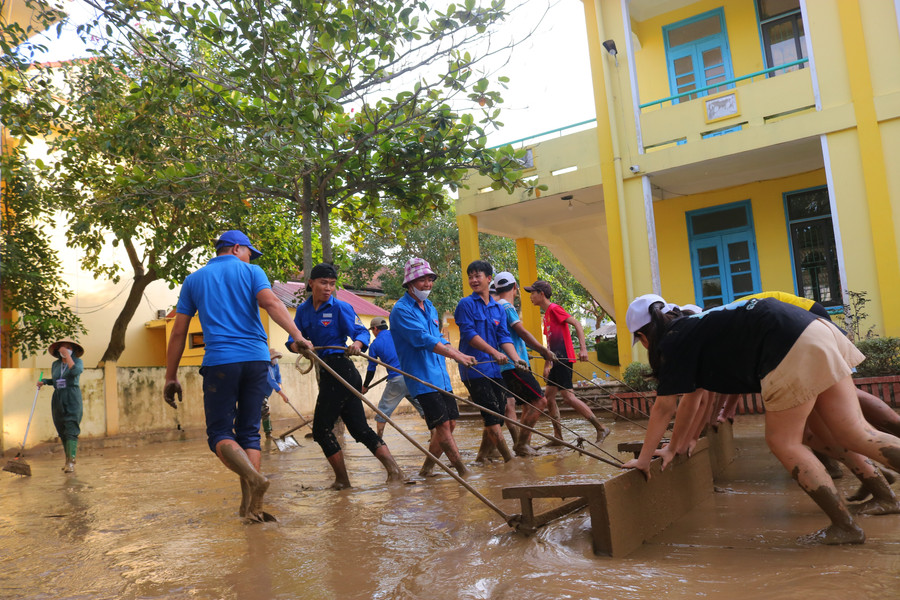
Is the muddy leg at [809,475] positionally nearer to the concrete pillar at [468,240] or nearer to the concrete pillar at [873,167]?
the concrete pillar at [873,167]

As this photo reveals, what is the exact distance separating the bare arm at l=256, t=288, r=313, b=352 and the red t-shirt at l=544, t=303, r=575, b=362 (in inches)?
148

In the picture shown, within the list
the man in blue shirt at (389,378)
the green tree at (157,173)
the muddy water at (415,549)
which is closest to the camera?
the muddy water at (415,549)

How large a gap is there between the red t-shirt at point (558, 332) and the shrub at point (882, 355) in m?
4.65

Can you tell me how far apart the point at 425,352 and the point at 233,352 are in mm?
1804

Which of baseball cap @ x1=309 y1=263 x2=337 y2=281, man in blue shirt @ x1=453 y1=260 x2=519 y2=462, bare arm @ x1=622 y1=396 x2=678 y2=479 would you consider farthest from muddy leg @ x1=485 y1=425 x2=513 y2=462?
bare arm @ x1=622 y1=396 x2=678 y2=479

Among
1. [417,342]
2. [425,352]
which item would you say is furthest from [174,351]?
[425,352]

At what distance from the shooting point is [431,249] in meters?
21.4

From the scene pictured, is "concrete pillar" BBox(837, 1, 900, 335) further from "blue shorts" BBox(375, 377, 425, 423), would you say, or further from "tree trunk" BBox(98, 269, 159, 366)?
"tree trunk" BBox(98, 269, 159, 366)

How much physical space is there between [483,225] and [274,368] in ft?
18.2

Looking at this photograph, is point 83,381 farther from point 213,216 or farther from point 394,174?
point 394,174

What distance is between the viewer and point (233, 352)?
13.7 ft

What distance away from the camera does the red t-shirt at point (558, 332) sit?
→ 741 cm

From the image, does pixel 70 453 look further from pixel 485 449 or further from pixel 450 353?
pixel 450 353

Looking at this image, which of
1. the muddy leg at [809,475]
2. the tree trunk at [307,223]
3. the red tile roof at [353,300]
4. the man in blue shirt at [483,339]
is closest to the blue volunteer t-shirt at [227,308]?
the man in blue shirt at [483,339]
